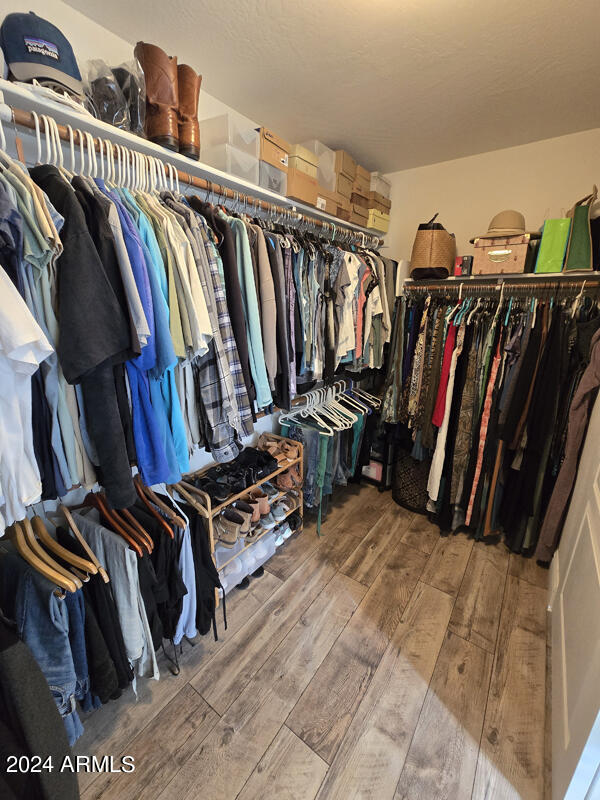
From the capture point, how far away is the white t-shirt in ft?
2.17

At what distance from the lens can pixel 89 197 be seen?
34.0 inches

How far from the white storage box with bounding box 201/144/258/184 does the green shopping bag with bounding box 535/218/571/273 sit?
1607 mm

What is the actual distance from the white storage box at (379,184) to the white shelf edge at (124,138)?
981mm

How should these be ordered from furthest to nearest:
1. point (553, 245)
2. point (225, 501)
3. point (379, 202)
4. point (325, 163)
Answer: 1. point (379, 202)
2. point (325, 163)
3. point (553, 245)
4. point (225, 501)

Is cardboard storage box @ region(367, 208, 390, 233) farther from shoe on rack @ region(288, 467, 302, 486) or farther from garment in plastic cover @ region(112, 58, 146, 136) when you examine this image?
shoe on rack @ region(288, 467, 302, 486)

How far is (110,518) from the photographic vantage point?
4.01 feet

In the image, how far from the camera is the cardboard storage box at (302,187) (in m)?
1.72

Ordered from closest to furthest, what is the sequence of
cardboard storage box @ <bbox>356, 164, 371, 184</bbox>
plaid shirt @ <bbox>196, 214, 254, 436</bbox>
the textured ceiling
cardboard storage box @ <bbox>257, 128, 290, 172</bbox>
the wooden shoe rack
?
plaid shirt @ <bbox>196, 214, 254, 436</bbox>, the textured ceiling, the wooden shoe rack, cardboard storage box @ <bbox>257, 128, 290, 172</bbox>, cardboard storage box @ <bbox>356, 164, 371, 184</bbox>

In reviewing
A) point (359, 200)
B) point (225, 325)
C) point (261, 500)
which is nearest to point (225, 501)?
point (261, 500)

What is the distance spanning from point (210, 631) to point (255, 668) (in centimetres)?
30

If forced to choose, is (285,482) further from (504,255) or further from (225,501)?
(504,255)

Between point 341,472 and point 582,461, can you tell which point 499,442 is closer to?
point 582,461

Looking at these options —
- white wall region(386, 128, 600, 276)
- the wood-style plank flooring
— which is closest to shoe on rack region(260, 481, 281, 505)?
the wood-style plank flooring

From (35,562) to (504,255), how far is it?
8.46 ft
